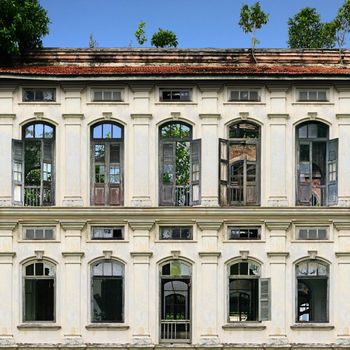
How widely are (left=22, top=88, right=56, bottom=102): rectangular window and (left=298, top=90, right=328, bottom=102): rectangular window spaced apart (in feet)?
24.5

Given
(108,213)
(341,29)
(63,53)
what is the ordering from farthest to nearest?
(341,29) < (63,53) < (108,213)

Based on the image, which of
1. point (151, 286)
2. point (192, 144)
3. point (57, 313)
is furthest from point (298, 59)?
point (57, 313)

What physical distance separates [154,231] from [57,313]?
3747 millimetres

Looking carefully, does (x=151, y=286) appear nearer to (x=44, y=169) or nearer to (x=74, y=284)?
(x=74, y=284)

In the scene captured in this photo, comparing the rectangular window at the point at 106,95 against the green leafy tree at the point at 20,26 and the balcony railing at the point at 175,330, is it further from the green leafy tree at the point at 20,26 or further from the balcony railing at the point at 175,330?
the balcony railing at the point at 175,330

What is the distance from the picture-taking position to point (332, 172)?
23703 millimetres

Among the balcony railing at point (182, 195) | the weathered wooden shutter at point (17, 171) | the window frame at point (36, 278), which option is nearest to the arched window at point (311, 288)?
the balcony railing at point (182, 195)

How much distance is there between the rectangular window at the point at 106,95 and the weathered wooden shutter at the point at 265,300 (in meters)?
6.97

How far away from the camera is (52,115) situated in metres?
23.8

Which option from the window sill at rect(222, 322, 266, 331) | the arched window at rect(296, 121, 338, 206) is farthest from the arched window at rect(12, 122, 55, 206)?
the arched window at rect(296, 121, 338, 206)

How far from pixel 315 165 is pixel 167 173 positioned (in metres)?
4.48

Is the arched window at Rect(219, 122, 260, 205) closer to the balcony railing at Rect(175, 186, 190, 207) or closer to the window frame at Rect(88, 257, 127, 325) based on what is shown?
the balcony railing at Rect(175, 186, 190, 207)

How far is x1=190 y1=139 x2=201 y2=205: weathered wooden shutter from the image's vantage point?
23641mm

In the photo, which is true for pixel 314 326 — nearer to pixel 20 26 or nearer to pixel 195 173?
pixel 195 173
